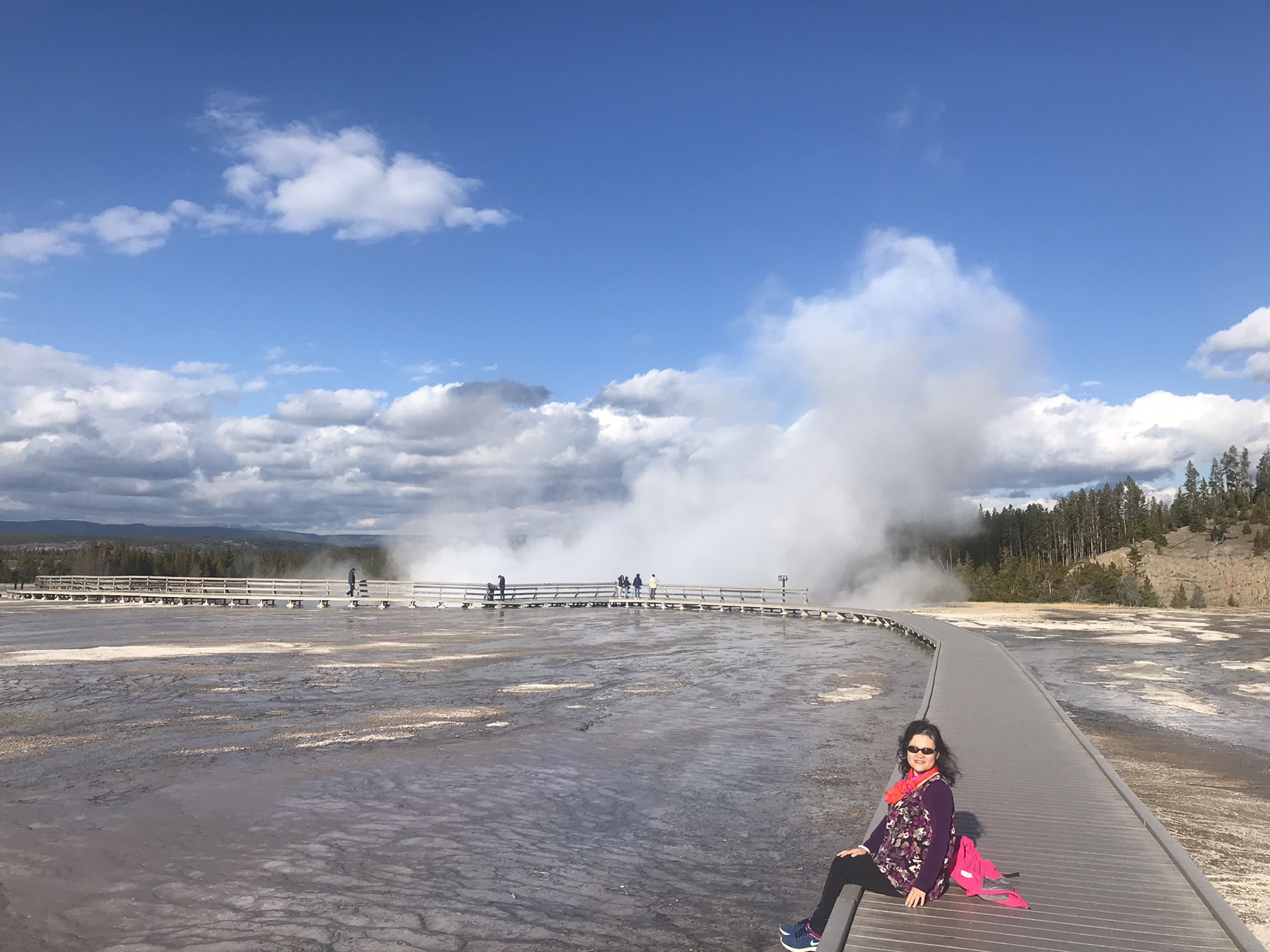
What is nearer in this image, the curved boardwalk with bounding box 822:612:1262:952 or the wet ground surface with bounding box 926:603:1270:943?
the curved boardwalk with bounding box 822:612:1262:952

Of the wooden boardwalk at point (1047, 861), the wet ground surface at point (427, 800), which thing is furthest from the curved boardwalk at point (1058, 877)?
the wet ground surface at point (427, 800)

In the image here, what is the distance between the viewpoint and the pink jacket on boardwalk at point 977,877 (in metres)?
6.05

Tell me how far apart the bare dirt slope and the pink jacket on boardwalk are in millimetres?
57001

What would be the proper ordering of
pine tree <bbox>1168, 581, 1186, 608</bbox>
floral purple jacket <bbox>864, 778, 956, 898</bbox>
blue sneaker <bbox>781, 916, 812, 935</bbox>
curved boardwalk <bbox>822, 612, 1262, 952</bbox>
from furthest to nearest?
1. pine tree <bbox>1168, 581, 1186, 608</bbox>
2. blue sneaker <bbox>781, 916, 812, 935</bbox>
3. floral purple jacket <bbox>864, 778, 956, 898</bbox>
4. curved boardwalk <bbox>822, 612, 1262, 952</bbox>

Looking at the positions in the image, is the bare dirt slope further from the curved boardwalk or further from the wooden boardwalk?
the curved boardwalk

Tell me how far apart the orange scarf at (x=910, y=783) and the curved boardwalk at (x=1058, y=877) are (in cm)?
73

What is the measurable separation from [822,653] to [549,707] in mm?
12407

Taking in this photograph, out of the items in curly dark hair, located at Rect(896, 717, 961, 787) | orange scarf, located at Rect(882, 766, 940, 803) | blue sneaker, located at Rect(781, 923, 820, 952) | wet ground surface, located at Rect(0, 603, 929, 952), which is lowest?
wet ground surface, located at Rect(0, 603, 929, 952)

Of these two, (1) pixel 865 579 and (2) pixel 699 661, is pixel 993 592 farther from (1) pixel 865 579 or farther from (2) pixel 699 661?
(2) pixel 699 661

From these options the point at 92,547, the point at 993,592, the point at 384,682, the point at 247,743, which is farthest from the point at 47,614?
the point at 92,547

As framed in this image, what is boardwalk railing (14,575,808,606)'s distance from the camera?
49.2 m

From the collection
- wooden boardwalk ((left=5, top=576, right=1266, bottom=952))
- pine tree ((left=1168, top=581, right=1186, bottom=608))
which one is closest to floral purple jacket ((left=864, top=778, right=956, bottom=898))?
wooden boardwalk ((left=5, top=576, right=1266, bottom=952))

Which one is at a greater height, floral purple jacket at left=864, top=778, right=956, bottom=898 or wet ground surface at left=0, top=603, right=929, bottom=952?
floral purple jacket at left=864, top=778, right=956, bottom=898

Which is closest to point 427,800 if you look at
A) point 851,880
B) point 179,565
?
point 851,880
